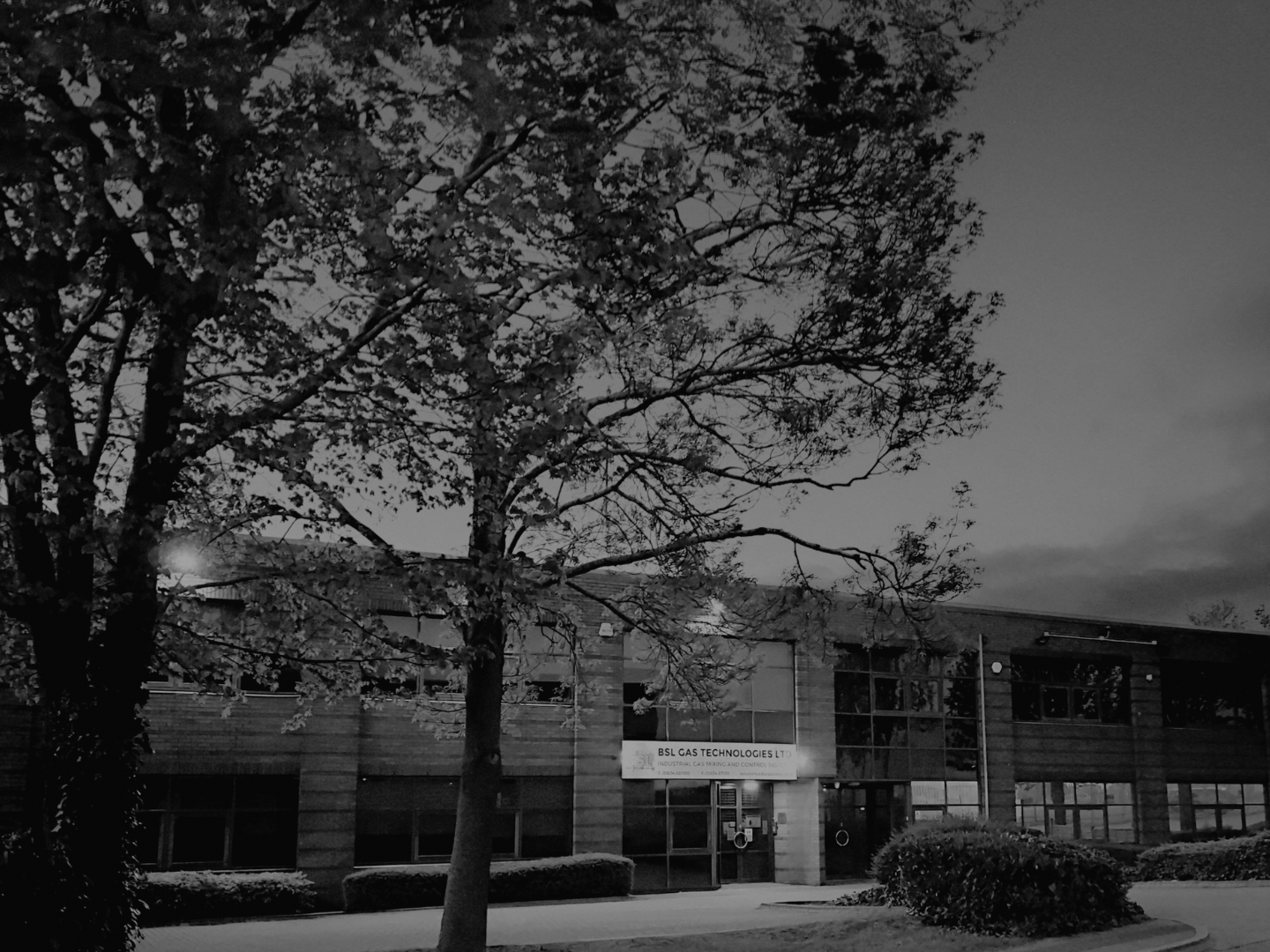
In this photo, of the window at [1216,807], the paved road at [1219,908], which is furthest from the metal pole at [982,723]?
the window at [1216,807]

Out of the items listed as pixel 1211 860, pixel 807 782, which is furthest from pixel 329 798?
pixel 1211 860

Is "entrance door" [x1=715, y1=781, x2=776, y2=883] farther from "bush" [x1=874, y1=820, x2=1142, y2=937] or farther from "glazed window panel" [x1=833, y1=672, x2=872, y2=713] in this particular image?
"bush" [x1=874, y1=820, x2=1142, y2=937]

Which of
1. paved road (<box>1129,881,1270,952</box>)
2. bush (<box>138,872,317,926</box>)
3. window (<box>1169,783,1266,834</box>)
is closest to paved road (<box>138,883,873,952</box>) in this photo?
bush (<box>138,872,317,926</box>)

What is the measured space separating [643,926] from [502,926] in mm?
2260

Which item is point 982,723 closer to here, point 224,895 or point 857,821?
point 857,821

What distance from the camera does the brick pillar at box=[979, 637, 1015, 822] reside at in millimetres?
34406

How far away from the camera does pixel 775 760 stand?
31.2 m

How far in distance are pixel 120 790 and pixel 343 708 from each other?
47.2ft

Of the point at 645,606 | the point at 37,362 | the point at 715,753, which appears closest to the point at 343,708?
the point at 715,753

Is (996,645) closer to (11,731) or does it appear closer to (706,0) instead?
(11,731)

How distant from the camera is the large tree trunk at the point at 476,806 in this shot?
47.9 ft

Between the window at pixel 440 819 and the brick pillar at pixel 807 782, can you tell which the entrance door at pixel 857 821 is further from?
the window at pixel 440 819

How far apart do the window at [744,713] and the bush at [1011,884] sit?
11.8 meters

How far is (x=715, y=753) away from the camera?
99.2 feet
